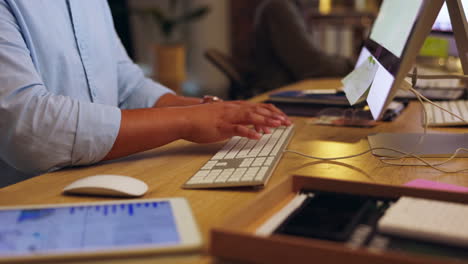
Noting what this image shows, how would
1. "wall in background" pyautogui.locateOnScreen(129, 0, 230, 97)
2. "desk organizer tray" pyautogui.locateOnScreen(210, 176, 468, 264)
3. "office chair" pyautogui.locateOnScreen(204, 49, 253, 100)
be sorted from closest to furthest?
"desk organizer tray" pyautogui.locateOnScreen(210, 176, 468, 264)
"office chair" pyautogui.locateOnScreen(204, 49, 253, 100)
"wall in background" pyautogui.locateOnScreen(129, 0, 230, 97)

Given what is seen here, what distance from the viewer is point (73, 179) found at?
90cm

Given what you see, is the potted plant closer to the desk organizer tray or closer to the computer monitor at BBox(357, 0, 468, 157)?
the computer monitor at BBox(357, 0, 468, 157)

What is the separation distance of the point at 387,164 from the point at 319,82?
1240 millimetres

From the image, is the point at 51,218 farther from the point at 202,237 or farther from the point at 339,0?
the point at 339,0

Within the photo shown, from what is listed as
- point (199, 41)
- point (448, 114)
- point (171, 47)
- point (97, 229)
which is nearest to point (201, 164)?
point (97, 229)

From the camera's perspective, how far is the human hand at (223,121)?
39.2 inches

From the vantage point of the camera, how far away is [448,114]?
1.33 metres

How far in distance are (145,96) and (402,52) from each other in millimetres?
833

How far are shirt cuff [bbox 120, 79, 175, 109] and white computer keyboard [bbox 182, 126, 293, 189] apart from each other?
0.41 meters

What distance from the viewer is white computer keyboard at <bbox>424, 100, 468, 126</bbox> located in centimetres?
124

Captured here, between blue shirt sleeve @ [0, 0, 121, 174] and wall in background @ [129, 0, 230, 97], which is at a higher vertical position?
A: blue shirt sleeve @ [0, 0, 121, 174]

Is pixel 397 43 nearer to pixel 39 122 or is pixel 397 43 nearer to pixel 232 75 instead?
pixel 39 122

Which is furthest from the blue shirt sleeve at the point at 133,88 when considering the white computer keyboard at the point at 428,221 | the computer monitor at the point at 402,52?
the white computer keyboard at the point at 428,221

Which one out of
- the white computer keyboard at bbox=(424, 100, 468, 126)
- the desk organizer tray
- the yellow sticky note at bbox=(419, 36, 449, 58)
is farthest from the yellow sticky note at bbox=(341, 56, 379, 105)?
the yellow sticky note at bbox=(419, 36, 449, 58)
